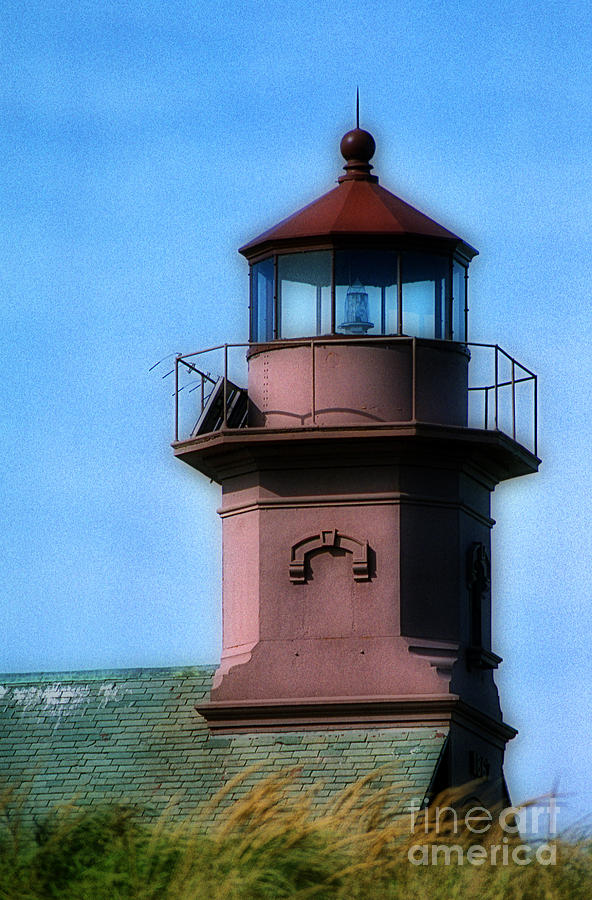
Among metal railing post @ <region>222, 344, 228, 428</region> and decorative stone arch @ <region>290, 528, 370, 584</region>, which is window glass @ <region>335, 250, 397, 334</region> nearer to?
metal railing post @ <region>222, 344, 228, 428</region>

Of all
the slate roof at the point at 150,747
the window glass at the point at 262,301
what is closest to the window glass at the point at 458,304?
the window glass at the point at 262,301

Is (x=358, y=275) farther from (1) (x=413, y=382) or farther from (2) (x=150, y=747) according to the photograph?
(2) (x=150, y=747)

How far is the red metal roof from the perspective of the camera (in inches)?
1158

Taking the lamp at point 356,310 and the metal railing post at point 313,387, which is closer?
the metal railing post at point 313,387

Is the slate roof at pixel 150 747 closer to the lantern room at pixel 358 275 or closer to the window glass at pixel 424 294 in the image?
the lantern room at pixel 358 275

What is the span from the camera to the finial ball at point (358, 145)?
3050 cm

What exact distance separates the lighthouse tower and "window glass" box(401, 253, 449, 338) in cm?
2

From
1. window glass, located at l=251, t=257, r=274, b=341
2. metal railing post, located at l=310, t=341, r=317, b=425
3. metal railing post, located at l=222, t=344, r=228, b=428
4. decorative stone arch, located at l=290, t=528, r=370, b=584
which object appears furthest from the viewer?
window glass, located at l=251, t=257, r=274, b=341

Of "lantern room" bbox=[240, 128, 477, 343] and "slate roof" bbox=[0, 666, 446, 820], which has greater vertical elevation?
"lantern room" bbox=[240, 128, 477, 343]

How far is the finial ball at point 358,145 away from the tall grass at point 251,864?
452 inches

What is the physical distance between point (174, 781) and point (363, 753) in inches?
94.1

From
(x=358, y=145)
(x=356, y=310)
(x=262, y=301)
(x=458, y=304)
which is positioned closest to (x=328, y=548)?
(x=356, y=310)

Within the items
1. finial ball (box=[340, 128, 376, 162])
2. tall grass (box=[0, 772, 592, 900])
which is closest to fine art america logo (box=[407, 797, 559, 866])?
tall grass (box=[0, 772, 592, 900])

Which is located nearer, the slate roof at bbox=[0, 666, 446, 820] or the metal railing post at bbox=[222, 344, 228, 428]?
the slate roof at bbox=[0, 666, 446, 820]
